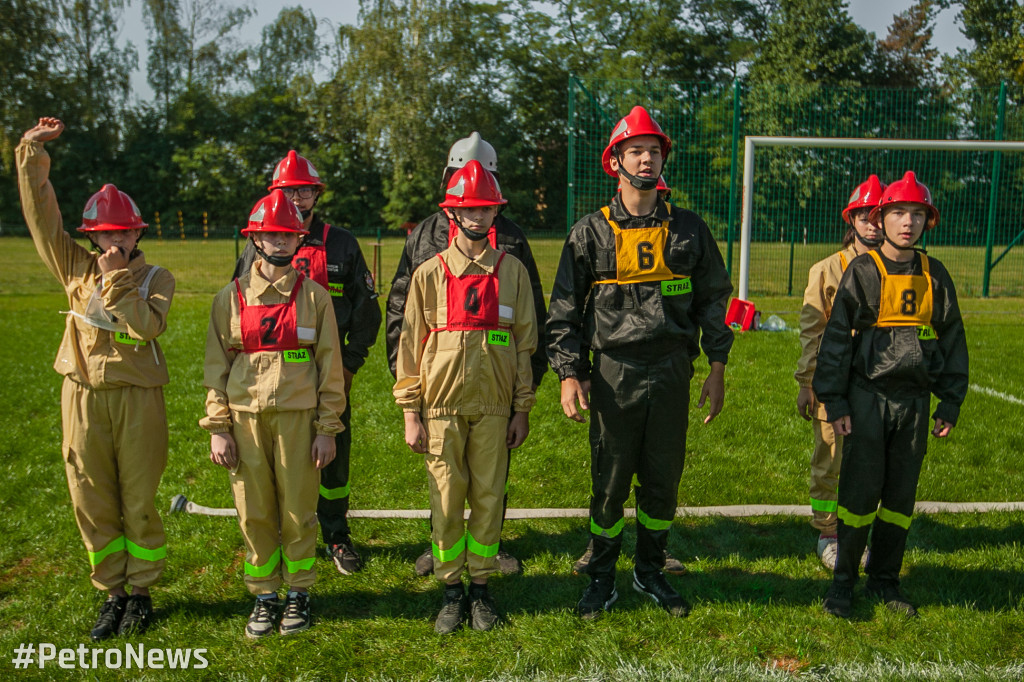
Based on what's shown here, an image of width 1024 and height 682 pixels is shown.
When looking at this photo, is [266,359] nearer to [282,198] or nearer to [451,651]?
[282,198]

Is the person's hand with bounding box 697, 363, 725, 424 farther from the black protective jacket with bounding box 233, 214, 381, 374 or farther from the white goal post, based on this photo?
the white goal post

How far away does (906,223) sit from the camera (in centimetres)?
408

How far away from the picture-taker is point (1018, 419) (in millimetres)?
7746

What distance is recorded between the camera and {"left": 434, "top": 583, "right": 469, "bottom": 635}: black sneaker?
412cm

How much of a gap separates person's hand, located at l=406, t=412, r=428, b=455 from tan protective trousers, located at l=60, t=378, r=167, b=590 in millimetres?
1407

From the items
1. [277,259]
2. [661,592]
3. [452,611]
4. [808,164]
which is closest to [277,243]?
[277,259]

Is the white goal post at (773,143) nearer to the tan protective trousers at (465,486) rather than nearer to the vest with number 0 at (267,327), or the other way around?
the tan protective trousers at (465,486)

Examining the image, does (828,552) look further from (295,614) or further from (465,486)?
(295,614)

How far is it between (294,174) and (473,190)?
1.29 m

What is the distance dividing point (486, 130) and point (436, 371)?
108ft

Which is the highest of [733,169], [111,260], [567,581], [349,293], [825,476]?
[733,169]

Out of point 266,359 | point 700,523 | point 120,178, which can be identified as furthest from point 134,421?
point 120,178

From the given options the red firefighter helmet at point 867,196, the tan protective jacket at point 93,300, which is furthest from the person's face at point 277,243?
the red firefighter helmet at point 867,196

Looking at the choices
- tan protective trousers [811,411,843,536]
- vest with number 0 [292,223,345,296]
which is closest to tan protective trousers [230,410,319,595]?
vest with number 0 [292,223,345,296]
